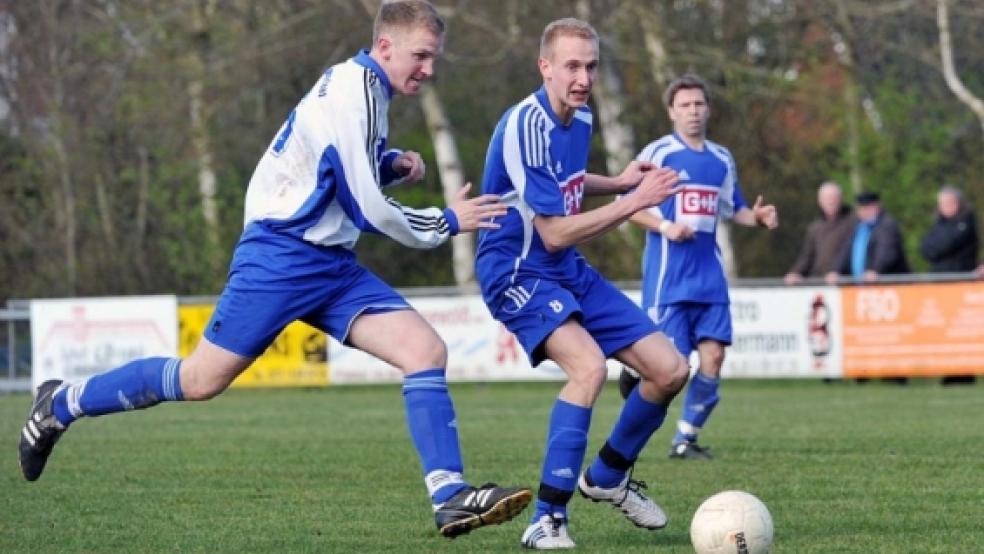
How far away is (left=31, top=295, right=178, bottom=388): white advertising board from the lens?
19828mm

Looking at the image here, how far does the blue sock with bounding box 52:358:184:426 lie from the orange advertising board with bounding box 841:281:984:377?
12.6 m

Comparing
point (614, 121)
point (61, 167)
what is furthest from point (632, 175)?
point (61, 167)

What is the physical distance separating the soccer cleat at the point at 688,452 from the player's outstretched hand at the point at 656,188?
13.5 ft

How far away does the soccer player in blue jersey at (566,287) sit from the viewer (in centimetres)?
704

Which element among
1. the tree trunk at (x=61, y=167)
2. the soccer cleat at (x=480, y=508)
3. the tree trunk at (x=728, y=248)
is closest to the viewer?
the soccer cleat at (x=480, y=508)

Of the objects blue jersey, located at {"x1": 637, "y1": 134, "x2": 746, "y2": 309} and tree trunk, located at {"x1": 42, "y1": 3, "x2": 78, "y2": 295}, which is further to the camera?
tree trunk, located at {"x1": 42, "y1": 3, "x2": 78, "y2": 295}

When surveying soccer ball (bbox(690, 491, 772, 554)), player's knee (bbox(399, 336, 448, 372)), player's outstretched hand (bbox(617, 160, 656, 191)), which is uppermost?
player's outstretched hand (bbox(617, 160, 656, 191))

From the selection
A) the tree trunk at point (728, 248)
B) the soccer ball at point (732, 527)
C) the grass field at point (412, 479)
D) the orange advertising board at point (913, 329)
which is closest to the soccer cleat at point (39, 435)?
the grass field at point (412, 479)

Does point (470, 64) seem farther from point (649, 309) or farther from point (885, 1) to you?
point (649, 309)

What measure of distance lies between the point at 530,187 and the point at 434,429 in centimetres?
108

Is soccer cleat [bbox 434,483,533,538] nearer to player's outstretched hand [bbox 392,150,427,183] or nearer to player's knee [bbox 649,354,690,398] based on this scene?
player's knee [bbox 649,354,690,398]

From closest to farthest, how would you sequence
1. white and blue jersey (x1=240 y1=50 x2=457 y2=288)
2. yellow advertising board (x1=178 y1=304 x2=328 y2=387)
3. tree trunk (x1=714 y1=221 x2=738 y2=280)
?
white and blue jersey (x1=240 y1=50 x2=457 y2=288) → yellow advertising board (x1=178 y1=304 x2=328 y2=387) → tree trunk (x1=714 y1=221 x2=738 y2=280)

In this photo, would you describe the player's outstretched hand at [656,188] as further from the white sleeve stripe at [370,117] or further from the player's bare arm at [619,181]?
the white sleeve stripe at [370,117]

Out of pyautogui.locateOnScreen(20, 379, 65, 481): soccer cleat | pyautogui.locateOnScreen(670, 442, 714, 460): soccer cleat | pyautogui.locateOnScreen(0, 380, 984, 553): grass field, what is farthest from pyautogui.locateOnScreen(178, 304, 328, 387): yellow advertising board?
pyautogui.locateOnScreen(20, 379, 65, 481): soccer cleat
